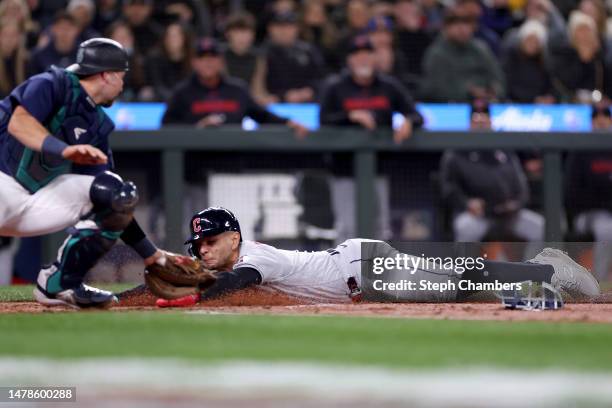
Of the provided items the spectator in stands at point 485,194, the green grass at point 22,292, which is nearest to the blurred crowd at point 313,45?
the spectator in stands at point 485,194

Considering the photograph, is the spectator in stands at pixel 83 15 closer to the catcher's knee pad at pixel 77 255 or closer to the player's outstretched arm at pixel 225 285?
the player's outstretched arm at pixel 225 285

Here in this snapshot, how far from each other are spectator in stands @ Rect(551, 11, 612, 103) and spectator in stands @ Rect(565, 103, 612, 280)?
801mm

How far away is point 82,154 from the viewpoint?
650 centimetres

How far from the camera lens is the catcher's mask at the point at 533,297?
7.46m

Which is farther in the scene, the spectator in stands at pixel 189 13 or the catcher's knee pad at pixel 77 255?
the spectator in stands at pixel 189 13

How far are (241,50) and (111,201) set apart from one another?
6149mm

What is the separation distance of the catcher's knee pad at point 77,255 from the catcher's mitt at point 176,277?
460 millimetres

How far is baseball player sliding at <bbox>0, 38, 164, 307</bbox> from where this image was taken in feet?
22.0

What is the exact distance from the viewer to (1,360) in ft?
17.0

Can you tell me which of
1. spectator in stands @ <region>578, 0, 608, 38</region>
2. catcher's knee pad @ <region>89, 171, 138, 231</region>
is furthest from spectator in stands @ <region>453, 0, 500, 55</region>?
catcher's knee pad @ <region>89, 171, 138, 231</region>

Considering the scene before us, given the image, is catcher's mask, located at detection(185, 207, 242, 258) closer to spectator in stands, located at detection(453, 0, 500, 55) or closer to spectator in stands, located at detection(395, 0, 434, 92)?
spectator in stands, located at detection(395, 0, 434, 92)

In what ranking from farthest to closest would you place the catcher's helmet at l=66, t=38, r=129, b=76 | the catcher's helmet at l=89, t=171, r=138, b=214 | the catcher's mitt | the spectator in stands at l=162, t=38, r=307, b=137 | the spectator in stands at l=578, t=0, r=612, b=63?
1. the spectator in stands at l=578, t=0, r=612, b=63
2. the spectator in stands at l=162, t=38, r=307, b=137
3. the catcher's mitt
4. the catcher's helmet at l=66, t=38, r=129, b=76
5. the catcher's helmet at l=89, t=171, r=138, b=214

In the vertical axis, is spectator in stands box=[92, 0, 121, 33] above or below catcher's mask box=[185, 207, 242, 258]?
above

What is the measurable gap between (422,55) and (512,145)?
1.69 meters
